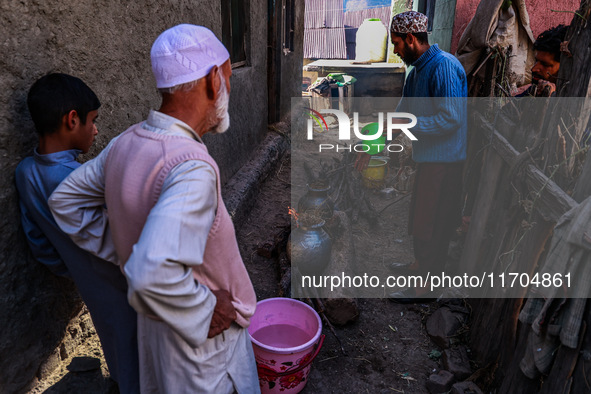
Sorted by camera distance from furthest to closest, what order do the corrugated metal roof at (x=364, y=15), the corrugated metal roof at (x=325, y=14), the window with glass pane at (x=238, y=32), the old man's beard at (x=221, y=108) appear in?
the corrugated metal roof at (x=325, y=14), the corrugated metal roof at (x=364, y=15), the window with glass pane at (x=238, y=32), the old man's beard at (x=221, y=108)

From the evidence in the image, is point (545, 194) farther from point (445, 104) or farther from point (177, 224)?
point (177, 224)

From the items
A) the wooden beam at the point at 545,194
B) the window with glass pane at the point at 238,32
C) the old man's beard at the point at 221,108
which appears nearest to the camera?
the old man's beard at the point at 221,108

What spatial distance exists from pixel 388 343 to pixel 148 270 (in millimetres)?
2788

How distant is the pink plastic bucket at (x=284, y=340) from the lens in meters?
2.49

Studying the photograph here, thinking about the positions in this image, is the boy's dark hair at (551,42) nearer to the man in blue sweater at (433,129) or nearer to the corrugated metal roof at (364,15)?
the man in blue sweater at (433,129)

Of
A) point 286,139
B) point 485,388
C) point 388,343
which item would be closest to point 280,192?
point 286,139

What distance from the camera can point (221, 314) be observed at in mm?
1432

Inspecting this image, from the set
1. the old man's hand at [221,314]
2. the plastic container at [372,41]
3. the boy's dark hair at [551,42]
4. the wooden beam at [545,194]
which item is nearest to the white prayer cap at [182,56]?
the old man's hand at [221,314]

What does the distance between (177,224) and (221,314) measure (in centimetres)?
47

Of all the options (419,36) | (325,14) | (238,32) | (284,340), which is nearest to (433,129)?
(419,36)

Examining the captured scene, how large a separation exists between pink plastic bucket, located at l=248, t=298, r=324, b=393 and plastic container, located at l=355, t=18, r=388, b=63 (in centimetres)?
1725

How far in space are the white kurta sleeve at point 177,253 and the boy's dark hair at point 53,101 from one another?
816 millimetres

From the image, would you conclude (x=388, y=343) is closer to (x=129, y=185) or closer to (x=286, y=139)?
(x=129, y=185)

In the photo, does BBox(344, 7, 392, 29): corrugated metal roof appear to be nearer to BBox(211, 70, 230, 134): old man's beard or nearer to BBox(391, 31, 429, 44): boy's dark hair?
BBox(391, 31, 429, 44): boy's dark hair
